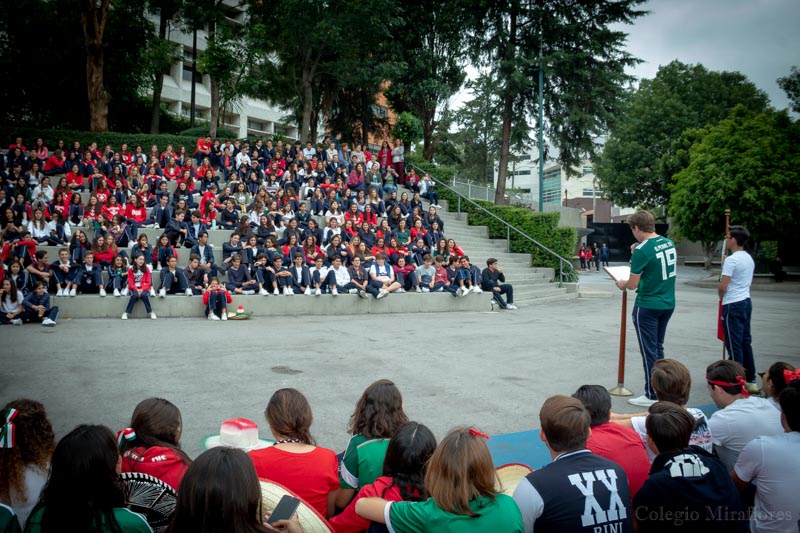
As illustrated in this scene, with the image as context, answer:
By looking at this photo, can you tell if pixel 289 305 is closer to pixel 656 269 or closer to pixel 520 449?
pixel 656 269

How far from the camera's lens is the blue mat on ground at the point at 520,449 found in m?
4.24

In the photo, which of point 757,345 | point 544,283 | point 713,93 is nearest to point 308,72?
point 544,283

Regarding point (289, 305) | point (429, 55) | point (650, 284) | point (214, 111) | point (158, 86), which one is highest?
point (429, 55)

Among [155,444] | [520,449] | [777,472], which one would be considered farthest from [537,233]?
[155,444]

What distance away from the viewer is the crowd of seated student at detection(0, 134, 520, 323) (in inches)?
492

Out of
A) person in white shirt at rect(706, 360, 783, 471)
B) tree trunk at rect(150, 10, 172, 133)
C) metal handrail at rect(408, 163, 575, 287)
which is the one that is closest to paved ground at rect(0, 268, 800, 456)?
person in white shirt at rect(706, 360, 783, 471)

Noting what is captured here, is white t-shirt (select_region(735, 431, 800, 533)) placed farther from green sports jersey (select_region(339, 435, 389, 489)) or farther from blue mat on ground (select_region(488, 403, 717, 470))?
green sports jersey (select_region(339, 435, 389, 489))

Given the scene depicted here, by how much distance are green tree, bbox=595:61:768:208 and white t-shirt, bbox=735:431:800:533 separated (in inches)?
1559

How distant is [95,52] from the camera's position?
68.6 ft

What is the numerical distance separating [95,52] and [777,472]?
2432 centimetres

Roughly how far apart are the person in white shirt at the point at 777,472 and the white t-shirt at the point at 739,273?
3799 mm

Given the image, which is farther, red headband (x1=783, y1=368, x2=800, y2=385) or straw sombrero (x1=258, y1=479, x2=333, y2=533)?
red headband (x1=783, y1=368, x2=800, y2=385)

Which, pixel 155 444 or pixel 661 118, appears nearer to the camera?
pixel 155 444

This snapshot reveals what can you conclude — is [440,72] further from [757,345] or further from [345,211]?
[757,345]
